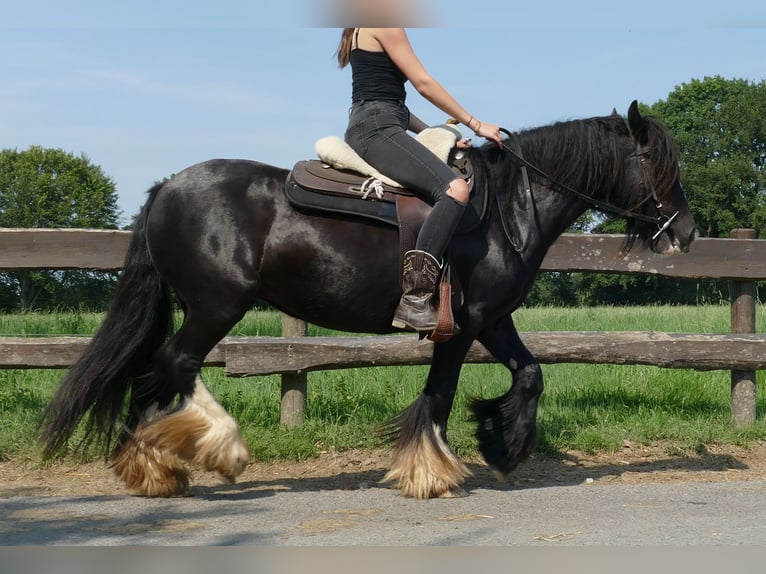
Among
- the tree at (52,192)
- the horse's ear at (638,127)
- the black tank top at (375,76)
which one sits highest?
the tree at (52,192)

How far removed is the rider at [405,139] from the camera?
5145 mm

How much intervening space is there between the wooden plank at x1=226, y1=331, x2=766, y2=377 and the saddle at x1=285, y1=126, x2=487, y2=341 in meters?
1.62

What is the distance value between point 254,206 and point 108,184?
43.2 metres

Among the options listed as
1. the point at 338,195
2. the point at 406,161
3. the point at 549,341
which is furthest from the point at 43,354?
the point at 549,341

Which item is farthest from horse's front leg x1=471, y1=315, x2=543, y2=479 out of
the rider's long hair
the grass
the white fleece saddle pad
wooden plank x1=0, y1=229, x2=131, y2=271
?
wooden plank x1=0, y1=229, x2=131, y2=271

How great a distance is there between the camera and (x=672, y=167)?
5.71 metres

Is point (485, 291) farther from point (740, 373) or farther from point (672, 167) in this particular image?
point (740, 373)

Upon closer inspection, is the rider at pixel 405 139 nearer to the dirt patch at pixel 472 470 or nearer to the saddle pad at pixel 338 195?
the saddle pad at pixel 338 195

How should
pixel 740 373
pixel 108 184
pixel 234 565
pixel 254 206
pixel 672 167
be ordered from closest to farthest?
pixel 234 565 < pixel 254 206 < pixel 672 167 < pixel 740 373 < pixel 108 184

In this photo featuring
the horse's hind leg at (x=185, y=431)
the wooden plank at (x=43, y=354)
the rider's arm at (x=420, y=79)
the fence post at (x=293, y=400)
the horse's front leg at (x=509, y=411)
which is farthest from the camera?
the fence post at (x=293, y=400)

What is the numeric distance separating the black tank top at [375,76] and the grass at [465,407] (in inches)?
86.7

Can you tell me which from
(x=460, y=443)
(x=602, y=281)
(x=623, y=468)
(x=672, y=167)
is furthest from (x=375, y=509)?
(x=602, y=281)

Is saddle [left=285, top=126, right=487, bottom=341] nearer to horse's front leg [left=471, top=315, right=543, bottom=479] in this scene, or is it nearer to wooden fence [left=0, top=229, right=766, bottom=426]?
horse's front leg [left=471, top=315, right=543, bottom=479]

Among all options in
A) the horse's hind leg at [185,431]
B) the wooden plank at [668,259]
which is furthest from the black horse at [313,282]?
the wooden plank at [668,259]
